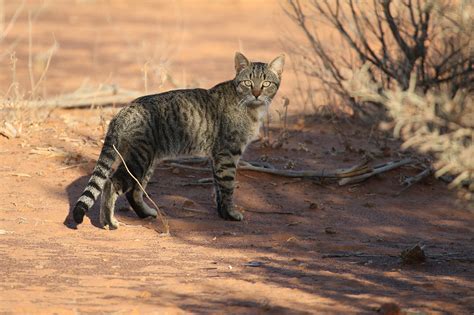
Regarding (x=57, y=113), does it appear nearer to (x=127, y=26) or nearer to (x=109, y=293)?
(x=109, y=293)

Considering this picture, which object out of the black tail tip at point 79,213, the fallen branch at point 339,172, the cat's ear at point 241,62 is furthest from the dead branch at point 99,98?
the black tail tip at point 79,213

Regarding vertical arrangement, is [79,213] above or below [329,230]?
above

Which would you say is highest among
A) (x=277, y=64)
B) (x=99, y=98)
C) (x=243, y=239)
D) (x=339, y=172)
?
(x=277, y=64)

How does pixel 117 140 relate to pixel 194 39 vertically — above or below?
below

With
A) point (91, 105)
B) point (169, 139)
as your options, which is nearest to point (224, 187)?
point (169, 139)

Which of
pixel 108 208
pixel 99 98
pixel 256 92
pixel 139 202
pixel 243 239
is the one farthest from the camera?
pixel 99 98

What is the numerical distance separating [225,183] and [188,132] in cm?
55

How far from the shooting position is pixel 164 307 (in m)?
5.46

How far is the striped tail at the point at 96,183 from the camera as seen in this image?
7441 mm

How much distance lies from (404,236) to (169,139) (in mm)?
2164

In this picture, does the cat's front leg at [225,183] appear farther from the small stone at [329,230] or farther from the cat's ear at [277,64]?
the cat's ear at [277,64]

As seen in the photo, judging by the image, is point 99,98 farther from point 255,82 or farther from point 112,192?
point 112,192

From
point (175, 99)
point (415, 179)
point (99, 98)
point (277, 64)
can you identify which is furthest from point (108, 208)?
point (99, 98)

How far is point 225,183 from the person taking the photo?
827cm
